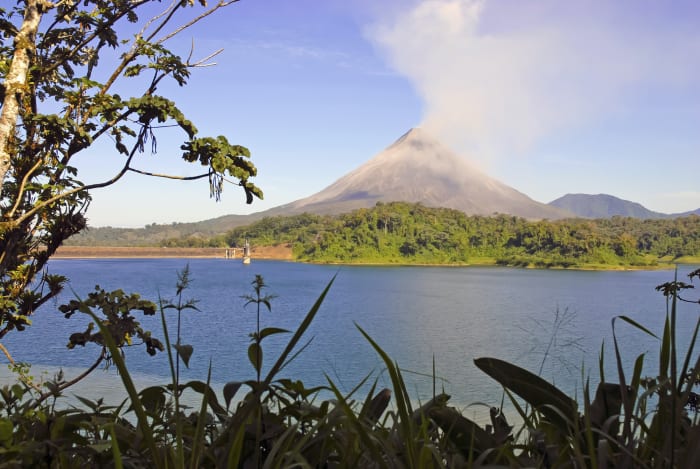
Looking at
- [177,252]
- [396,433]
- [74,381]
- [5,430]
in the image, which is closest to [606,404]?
[396,433]

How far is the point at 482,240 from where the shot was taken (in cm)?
7806

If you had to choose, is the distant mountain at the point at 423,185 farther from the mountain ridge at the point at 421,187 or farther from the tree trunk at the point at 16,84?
the tree trunk at the point at 16,84

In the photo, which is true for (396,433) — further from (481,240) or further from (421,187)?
(421,187)

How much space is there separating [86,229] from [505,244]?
247 feet

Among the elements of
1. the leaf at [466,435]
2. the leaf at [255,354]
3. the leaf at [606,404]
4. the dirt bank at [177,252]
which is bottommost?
the dirt bank at [177,252]

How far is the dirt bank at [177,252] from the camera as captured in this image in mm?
86438

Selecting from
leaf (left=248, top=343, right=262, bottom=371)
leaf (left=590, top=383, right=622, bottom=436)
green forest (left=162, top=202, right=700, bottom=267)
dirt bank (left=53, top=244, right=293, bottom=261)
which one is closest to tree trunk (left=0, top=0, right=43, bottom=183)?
leaf (left=248, top=343, right=262, bottom=371)

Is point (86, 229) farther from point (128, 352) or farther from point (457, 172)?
point (457, 172)

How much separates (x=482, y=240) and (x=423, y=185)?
3984 inches

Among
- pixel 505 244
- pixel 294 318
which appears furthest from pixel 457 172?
pixel 294 318

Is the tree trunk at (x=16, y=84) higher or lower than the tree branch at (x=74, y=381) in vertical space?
higher

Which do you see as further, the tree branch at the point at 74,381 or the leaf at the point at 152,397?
the tree branch at the point at 74,381

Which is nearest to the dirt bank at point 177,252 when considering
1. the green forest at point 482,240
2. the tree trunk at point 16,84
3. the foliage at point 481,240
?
the green forest at point 482,240

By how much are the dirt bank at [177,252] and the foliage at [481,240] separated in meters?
3.10
